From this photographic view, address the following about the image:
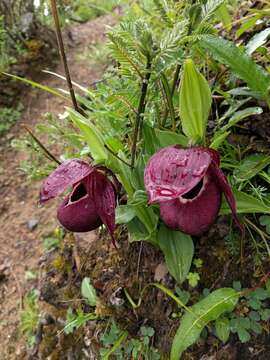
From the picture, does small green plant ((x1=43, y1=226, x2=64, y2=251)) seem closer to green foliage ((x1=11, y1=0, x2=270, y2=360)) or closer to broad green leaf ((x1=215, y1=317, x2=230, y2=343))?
green foliage ((x1=11, y1=0, x2=270, y2=360))

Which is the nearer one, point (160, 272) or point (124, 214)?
point (124, 214)

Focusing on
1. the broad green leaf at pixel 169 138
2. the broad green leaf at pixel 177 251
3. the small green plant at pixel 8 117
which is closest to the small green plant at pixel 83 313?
the broad green leaf at pixel 177 251

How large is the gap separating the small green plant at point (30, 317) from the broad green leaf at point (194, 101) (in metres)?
1.13

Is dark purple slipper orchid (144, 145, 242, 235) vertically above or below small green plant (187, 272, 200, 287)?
above

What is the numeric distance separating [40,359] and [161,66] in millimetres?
1210

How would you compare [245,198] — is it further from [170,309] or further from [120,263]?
[120,263]

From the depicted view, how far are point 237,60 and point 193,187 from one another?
386 mm

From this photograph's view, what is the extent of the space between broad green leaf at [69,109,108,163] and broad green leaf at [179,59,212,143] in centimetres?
19

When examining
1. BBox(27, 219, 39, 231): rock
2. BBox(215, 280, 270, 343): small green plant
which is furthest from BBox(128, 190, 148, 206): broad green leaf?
BBox(27, 219, 39, 231): rock

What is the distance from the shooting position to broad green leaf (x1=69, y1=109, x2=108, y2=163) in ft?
2.80

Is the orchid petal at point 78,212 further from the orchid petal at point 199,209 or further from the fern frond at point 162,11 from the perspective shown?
the fern frond at point 162,11

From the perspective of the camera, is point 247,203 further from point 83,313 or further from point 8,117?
point 8,117

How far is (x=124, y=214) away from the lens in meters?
1.08

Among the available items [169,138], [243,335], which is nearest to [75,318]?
[243,335]
